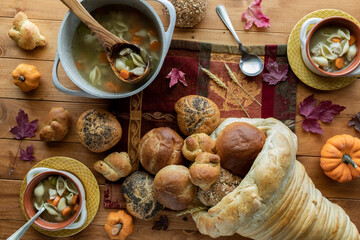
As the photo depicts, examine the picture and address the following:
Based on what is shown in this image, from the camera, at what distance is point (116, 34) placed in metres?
2.31

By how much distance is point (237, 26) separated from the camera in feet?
8.52

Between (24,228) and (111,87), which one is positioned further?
(111,87)

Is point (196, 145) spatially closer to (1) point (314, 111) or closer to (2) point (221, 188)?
(2) point (221, 188)

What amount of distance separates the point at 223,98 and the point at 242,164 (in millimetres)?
671

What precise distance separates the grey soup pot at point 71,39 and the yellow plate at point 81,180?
67 cm

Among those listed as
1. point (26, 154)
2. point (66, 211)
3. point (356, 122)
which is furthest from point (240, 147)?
point (26, 154)

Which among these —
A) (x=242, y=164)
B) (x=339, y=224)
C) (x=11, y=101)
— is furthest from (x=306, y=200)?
(x=11, y=101)

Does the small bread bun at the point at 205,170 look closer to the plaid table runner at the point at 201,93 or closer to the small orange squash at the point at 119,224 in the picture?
the plaid table runner at the point at 201,93

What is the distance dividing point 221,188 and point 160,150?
1.72ft

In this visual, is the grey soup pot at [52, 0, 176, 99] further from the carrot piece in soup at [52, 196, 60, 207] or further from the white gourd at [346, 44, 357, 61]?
the white gourd at [346, 44, 357, 61]

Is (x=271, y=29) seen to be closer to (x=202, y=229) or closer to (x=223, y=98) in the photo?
(x=223, y=98)

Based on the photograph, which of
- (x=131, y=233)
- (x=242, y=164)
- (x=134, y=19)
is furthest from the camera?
(x=131, y=233)

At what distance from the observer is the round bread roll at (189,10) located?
7.85 ft

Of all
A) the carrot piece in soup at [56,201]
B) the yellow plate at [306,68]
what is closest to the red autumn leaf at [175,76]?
the yellow plate at [306,68]
